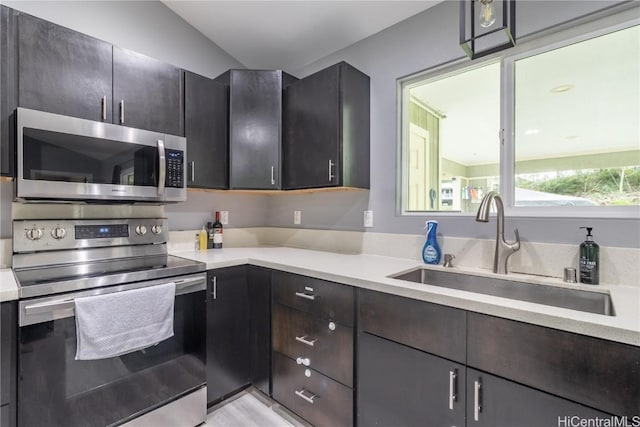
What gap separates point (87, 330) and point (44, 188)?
2.27ft

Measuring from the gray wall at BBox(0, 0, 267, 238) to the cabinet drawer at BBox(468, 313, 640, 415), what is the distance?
6.61ft

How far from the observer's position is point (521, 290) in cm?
141

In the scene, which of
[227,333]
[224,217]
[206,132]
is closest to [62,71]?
[206,132]

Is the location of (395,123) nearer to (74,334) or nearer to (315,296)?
(315,296)

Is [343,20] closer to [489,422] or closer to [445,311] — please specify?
[445,311]

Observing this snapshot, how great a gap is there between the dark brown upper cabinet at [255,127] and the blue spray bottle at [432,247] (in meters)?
1.11

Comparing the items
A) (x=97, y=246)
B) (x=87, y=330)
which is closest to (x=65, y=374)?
(x=87, y=330)

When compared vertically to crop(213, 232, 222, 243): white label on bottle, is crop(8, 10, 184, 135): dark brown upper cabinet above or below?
above

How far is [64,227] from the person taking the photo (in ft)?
5.35

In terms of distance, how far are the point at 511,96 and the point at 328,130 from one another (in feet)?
3.45

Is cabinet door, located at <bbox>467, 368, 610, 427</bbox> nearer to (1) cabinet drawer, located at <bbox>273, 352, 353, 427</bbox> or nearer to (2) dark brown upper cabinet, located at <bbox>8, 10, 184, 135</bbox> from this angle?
(1) cabinet drawer, located at <bbox>273, 352, 353, 427</bbox>

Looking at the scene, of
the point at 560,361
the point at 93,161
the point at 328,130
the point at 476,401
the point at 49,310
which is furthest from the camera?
the point at 328,130

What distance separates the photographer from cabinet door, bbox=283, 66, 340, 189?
6.36 feet

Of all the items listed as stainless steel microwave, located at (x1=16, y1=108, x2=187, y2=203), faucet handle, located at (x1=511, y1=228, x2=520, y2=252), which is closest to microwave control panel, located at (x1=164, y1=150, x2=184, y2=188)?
stainless steel microwave, located at (x1=16, y1=108, x2=187, y2=203)
